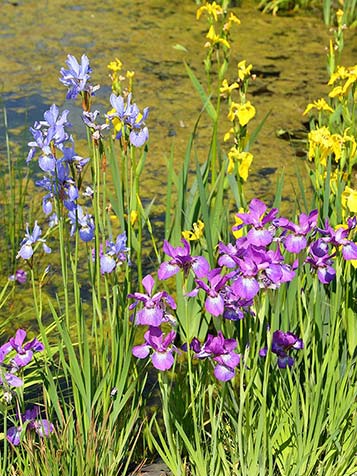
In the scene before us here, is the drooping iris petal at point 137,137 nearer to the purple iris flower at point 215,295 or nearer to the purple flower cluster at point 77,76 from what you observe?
the purple flower cluster at point 77,76

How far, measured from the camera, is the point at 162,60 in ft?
13.2

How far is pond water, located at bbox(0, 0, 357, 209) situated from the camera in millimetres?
→ 3293

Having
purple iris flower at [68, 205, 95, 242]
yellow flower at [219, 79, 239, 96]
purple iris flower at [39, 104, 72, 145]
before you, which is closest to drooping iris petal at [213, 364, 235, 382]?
purple iris flower at [68, 205, 95, 242]

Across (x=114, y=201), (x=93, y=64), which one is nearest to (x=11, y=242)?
(x=114, y=201)

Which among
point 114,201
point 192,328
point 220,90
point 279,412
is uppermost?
point 220,90

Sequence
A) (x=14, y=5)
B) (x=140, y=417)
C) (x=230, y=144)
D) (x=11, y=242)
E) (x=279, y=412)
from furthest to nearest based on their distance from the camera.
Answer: (x=14, y=5)
(x=230, y=144)
(x=11, y=242)
(x=140, y=417)
(x=279, y=412)

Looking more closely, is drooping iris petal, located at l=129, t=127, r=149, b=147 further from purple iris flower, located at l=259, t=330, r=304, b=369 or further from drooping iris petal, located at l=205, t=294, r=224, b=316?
purple iris flower, located at l=259, t=330, r=304, b=369

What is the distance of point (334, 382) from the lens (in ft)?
5.15

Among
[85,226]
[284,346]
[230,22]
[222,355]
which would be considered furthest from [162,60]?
[222,355]

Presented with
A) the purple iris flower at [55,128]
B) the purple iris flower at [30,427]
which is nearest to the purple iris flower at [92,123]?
the purple iris flower at [55,128]

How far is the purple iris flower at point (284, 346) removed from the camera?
5.02 feet

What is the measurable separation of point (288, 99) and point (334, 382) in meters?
2.35

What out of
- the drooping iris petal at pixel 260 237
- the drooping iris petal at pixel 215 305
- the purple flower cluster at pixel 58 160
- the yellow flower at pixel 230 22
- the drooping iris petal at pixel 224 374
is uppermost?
the yellow flower at pixel 230 22

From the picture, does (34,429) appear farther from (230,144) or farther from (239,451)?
(230,144)
